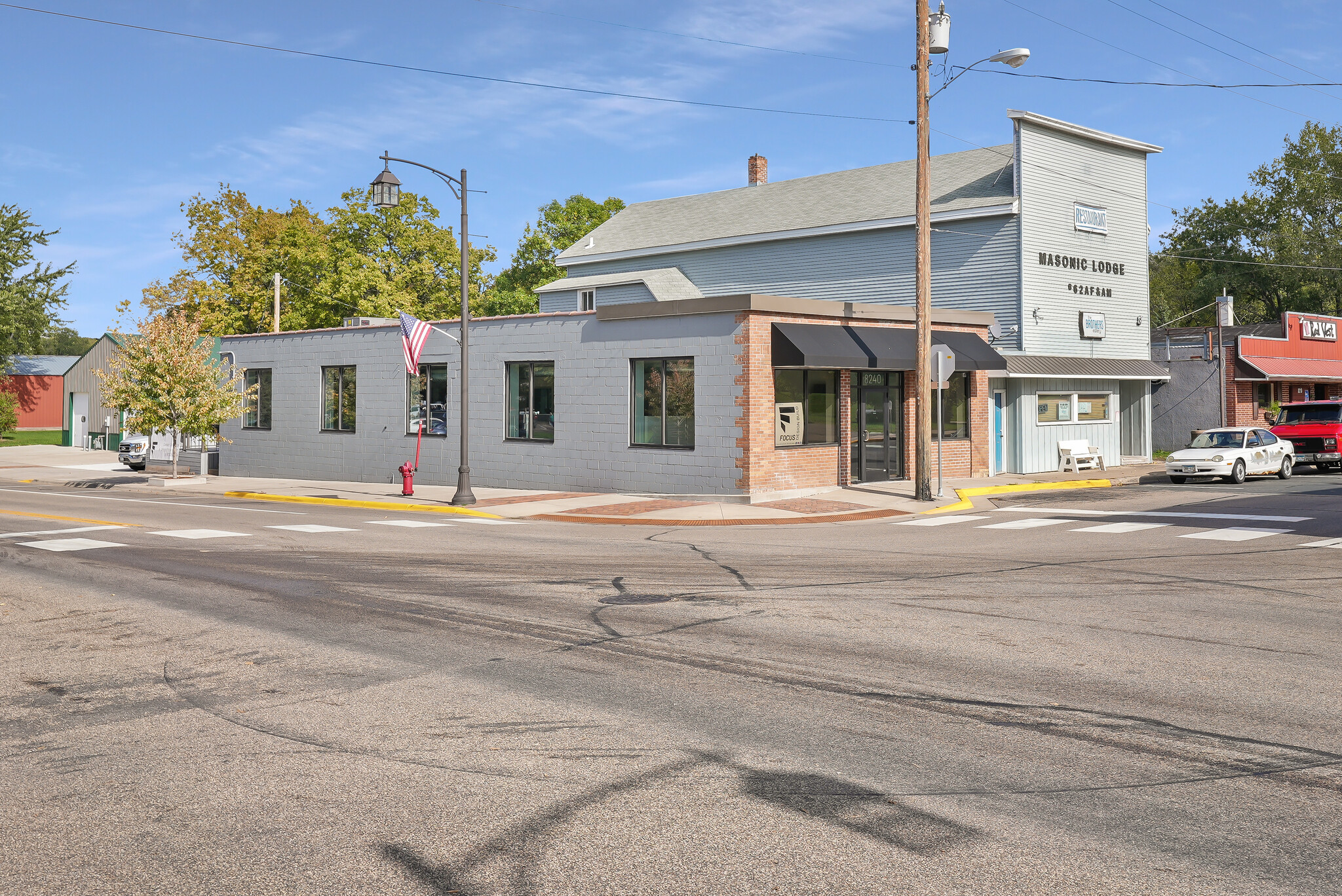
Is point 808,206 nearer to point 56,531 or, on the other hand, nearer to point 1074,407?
point 1074,407

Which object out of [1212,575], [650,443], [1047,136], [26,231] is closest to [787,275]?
[1047,136]

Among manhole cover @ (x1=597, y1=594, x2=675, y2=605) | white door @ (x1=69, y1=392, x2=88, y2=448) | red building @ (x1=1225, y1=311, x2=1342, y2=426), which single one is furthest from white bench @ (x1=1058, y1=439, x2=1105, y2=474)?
white door @ (x1=69, y1=392, x2=88, y2=448)

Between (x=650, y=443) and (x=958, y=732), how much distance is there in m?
18.1

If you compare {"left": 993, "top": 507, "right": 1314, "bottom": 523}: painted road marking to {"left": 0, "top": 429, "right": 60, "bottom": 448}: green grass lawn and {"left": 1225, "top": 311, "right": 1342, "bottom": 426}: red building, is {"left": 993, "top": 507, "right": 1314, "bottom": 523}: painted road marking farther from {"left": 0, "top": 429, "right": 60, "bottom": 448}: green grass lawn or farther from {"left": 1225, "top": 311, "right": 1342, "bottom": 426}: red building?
{"left": 0, "top": 429, "right": 60, "bottom": 448}: green grass lawn

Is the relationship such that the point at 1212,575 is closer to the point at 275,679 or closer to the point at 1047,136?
the point at 275,679

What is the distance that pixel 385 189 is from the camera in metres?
22.9

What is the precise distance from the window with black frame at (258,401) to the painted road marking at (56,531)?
15.4 meters

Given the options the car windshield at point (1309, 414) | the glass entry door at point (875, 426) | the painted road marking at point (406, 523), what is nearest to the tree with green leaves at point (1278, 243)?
the car windshield at point (1309, 414)

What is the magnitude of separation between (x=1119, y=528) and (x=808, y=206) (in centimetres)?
2143

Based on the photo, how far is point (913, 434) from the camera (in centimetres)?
2648

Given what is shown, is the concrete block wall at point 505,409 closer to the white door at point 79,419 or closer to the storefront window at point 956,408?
the storefront window at point 956,408

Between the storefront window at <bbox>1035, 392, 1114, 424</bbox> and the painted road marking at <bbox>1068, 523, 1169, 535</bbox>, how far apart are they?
13975 millimetres

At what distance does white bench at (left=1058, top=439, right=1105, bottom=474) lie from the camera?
3022 cm

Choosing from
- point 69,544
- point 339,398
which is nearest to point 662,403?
point 339,398
